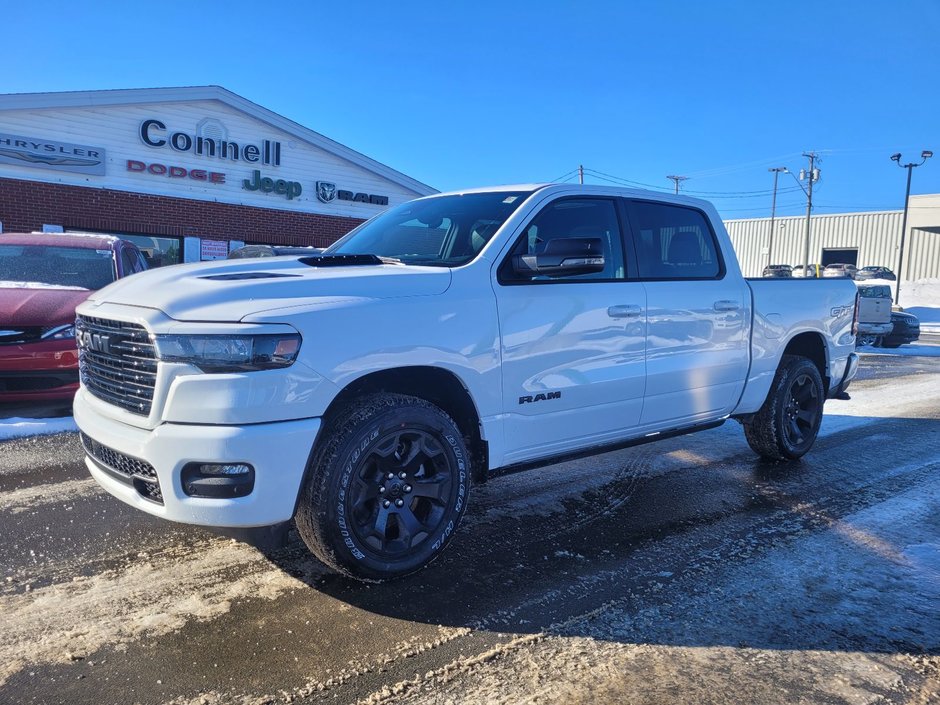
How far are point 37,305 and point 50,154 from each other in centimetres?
973

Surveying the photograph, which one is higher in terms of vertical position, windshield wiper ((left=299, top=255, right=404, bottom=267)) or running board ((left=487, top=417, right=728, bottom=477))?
windshield wiper ((left=299, top=255, right=404, bottom=267))

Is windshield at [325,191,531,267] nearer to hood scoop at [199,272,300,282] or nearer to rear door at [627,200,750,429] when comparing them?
hood scoop at [199,272,300,282]

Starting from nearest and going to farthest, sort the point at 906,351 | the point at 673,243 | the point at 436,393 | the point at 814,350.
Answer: the point at 436,393
the point at 673,243
the point at 814,350
the point at 906,351

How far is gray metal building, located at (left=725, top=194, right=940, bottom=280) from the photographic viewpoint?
49556 millimetres

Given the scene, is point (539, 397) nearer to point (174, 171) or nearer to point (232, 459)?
point (232, 459)

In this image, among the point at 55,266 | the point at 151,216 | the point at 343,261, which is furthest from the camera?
the point at 151,216

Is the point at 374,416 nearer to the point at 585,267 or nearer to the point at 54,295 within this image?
the point at 585,267

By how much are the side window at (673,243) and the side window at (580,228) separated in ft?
0.65

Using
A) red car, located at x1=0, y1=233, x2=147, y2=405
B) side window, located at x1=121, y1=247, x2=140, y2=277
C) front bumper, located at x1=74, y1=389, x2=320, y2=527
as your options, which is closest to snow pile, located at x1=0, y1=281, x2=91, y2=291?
red car, located at x1=0, y1=233, x2=147, y2=405

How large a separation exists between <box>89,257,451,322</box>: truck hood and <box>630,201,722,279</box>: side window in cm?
164

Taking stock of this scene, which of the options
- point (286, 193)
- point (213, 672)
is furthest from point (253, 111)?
point (213, 672)

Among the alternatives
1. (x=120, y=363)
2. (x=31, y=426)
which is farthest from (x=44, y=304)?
(x=120, y=363)

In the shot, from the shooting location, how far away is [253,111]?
1689cm

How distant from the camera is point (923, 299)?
41.2m
